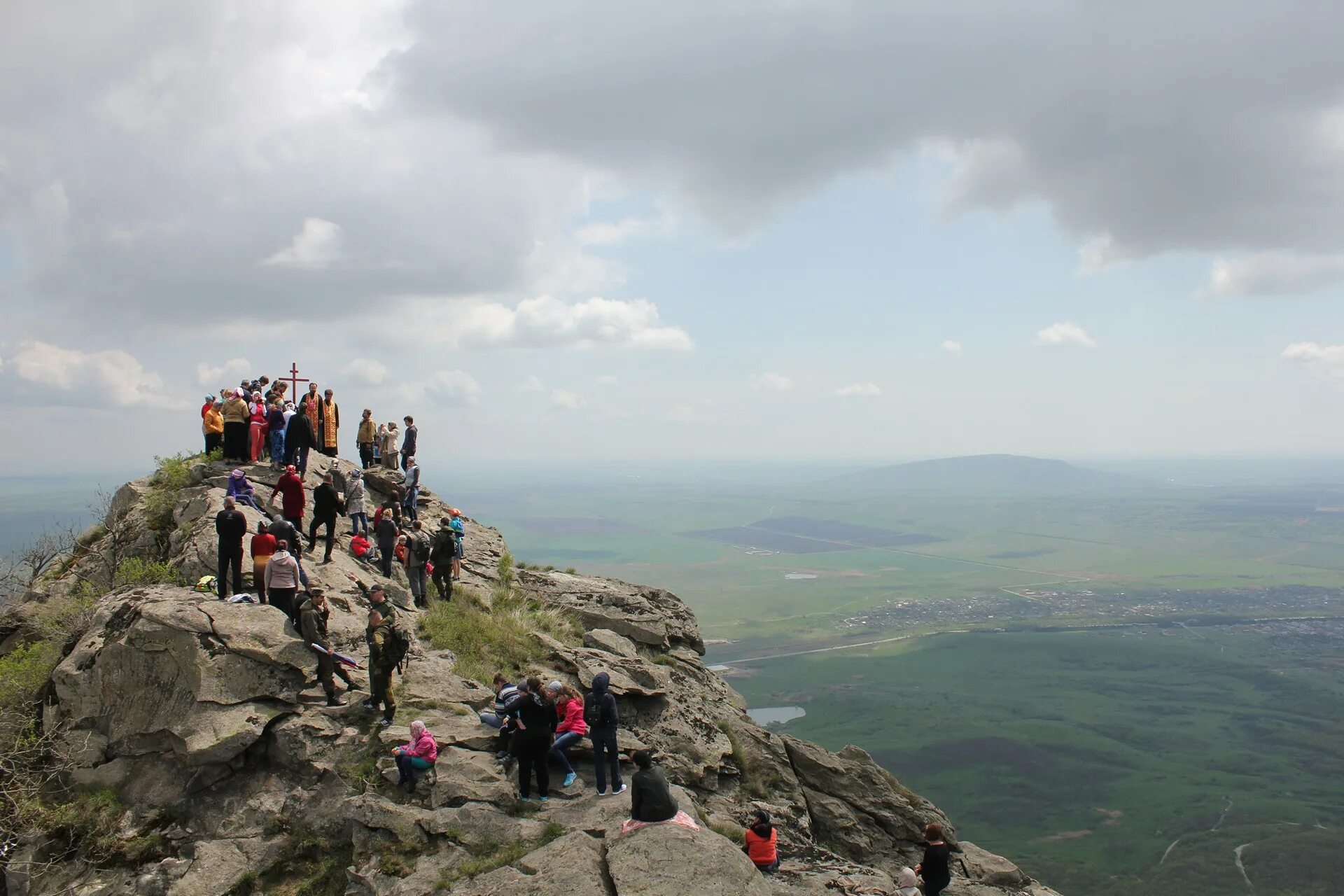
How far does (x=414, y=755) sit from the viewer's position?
13688 mm

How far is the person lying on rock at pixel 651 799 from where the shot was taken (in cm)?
1244

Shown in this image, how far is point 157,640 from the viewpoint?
1536 cm

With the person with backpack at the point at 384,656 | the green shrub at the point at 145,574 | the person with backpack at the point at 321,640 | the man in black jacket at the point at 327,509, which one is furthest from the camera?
the man in black jacket at the point at 327,509

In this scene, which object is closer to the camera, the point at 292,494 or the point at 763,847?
the point at 763,847

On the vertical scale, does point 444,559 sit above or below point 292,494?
below

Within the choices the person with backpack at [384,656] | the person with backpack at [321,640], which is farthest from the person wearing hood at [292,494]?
the person with backpack at [384,656]

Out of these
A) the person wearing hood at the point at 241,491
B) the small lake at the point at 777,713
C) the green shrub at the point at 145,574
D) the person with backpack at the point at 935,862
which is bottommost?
the small lake at the point at 777,713

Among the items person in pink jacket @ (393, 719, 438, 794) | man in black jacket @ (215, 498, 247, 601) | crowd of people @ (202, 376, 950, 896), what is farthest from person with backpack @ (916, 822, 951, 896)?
man in black jacket @ (215, 498, 247, 601)

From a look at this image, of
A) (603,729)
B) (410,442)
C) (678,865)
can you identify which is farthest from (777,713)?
(678,865)

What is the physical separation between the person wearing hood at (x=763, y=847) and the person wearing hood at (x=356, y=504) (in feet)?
53.1

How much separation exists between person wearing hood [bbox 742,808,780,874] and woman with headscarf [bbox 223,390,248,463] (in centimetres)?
2133

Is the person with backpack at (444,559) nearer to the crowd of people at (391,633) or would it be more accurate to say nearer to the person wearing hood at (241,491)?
the crowd of people at (391,633)

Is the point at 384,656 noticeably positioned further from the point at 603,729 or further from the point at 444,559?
the point at 444,559

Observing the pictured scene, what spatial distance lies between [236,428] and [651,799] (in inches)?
814
